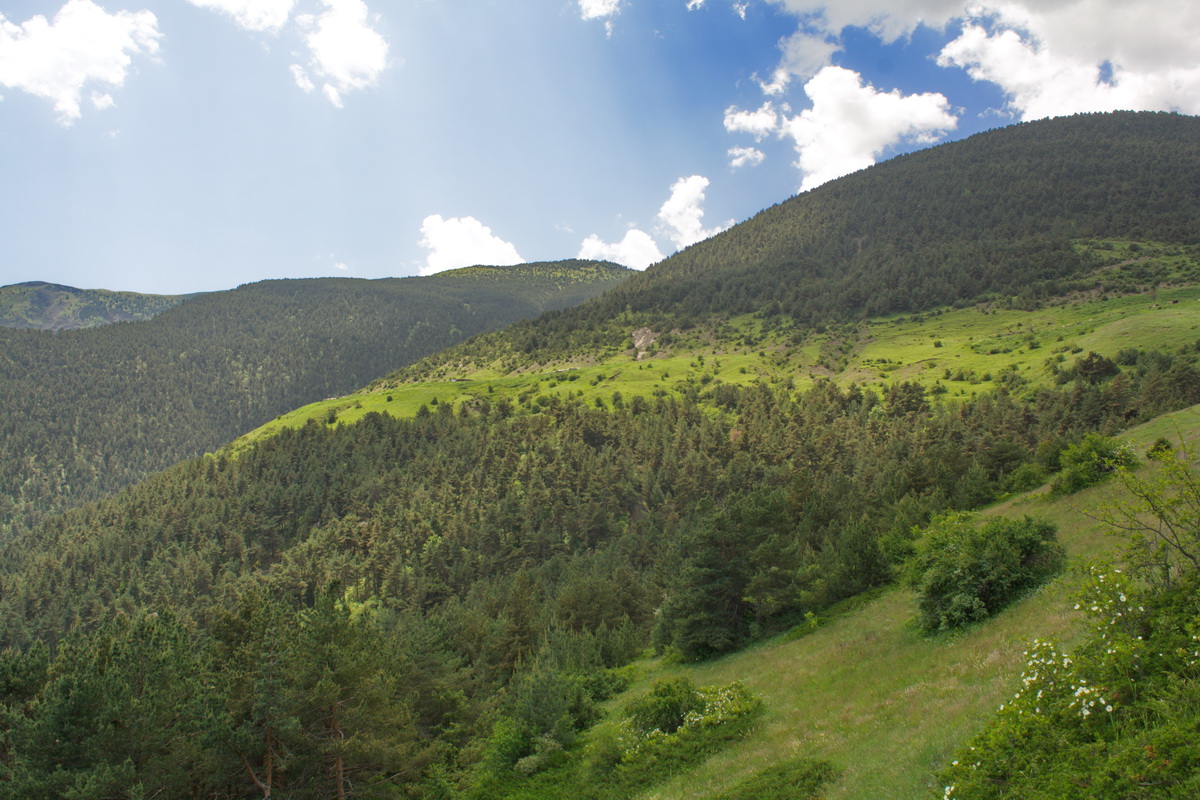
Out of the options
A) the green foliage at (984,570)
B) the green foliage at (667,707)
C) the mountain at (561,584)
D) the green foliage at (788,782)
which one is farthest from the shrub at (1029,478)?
the green foliage at (788,782)

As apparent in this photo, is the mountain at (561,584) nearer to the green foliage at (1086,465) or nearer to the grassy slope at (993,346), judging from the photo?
the green foliage at (1086,465)

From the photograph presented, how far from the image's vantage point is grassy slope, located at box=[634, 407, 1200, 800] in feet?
54.2

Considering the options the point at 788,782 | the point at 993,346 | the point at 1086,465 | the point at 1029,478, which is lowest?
the point at 788,782

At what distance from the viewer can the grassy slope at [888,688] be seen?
16531 millimetres

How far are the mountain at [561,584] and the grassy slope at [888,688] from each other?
0.85 feet

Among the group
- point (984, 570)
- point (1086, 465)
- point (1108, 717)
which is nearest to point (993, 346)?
point (1086, 465)

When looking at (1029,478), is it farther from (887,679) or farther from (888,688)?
(888,688)

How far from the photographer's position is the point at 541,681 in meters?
33.8

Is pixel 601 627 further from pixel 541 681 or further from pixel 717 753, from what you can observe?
pixel 717 753

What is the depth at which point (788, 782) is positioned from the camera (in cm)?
1792

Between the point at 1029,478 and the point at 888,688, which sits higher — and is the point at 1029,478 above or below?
above

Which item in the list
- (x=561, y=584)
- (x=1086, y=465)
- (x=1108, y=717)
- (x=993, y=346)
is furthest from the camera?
(x=993, y=346)

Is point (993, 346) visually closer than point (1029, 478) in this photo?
No

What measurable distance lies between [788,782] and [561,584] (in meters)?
67.9
